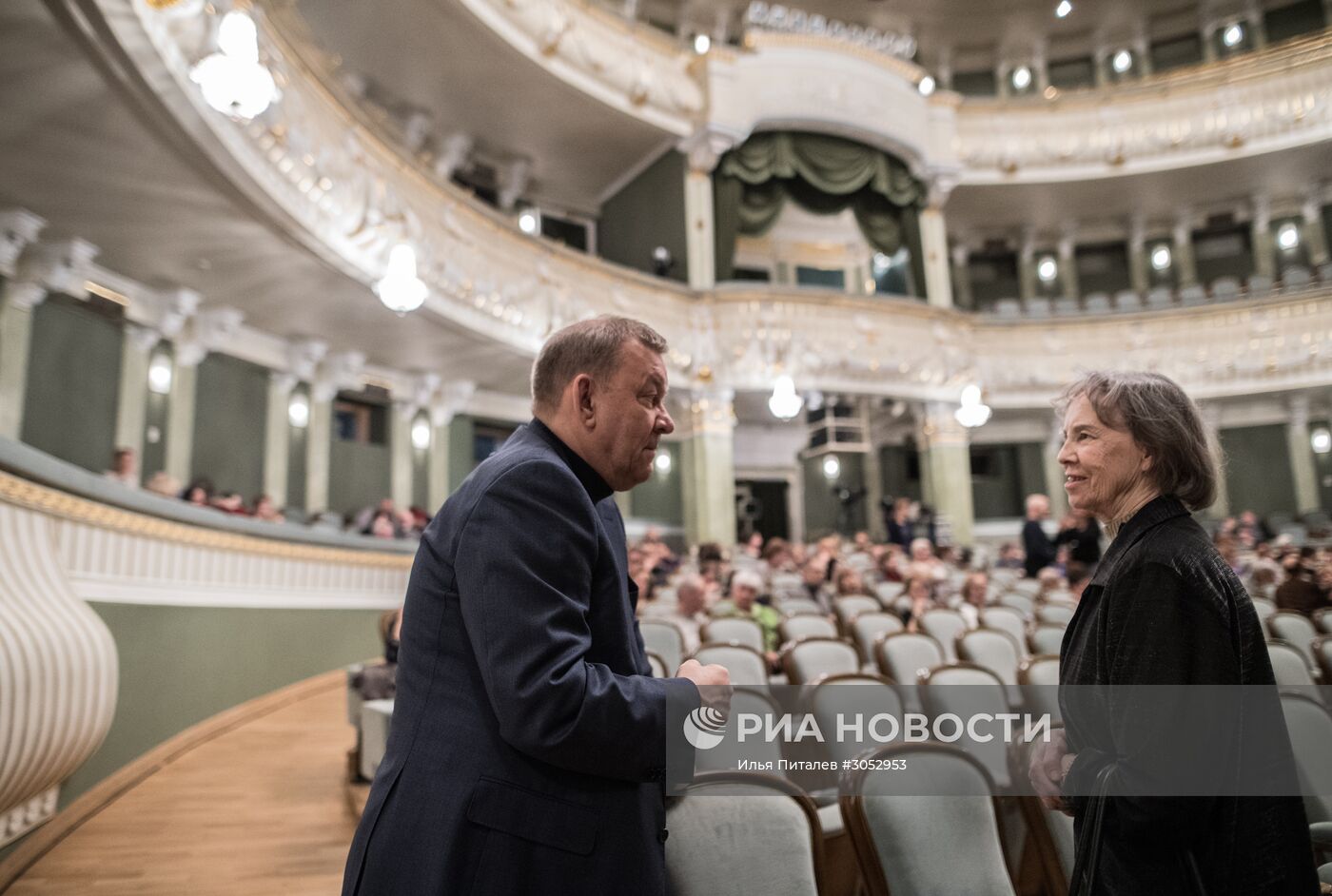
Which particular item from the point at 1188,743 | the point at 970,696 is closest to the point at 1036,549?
the point at 970,696

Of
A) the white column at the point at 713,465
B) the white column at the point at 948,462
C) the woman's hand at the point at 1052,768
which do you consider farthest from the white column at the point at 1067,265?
the woman's hand at the point at 1052,768

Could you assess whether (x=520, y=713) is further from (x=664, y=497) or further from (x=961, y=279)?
(x=961, y=279)

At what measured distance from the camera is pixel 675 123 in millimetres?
12820

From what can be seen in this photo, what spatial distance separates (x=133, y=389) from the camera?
769 cm

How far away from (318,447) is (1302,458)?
626 inches

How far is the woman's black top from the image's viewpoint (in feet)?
3.89

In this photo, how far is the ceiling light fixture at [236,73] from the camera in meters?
4.21

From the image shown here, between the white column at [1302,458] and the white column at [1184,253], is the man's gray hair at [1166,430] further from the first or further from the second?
the white column at [1184,253]

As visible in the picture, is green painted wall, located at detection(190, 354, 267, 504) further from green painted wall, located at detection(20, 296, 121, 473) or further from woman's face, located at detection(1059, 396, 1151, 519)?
woman's face, located at detection(1059, 396, 1151, 519)

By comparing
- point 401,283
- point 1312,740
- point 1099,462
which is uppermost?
point 401,283

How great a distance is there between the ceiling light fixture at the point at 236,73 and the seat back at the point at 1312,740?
4917 mm

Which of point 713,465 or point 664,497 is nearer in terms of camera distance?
point 713,465

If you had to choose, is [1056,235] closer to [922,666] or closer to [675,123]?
[675,123]

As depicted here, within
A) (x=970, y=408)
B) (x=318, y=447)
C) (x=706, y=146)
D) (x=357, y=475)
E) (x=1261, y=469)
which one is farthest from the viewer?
(x=1261, y=469)
